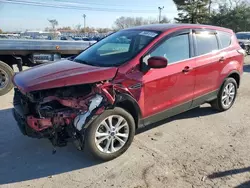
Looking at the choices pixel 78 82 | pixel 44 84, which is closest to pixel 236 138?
pixel 78 82

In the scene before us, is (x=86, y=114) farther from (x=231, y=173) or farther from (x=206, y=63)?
(x=206, y=63)

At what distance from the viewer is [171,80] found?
13.3 ft

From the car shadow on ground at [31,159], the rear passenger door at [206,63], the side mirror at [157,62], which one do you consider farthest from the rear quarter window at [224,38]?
the car shadow on ground at [31,159]

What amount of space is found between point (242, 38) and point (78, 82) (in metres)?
17.7

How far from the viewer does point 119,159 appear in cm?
361

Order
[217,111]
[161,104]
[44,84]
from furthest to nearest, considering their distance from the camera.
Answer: [217,111] < [161,104] < [44,84]

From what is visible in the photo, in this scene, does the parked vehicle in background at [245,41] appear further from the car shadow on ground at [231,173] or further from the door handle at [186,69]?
the car shadow on ground at [231,173]

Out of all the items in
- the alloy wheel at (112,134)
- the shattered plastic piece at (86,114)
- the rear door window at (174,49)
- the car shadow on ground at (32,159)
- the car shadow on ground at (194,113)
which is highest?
the rear door window at (174,49)

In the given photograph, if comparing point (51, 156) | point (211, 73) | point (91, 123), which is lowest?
point (51, 156)

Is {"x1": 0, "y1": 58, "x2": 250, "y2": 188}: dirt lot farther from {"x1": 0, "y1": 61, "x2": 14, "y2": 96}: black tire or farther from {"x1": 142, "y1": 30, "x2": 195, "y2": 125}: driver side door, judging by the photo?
{"x1": 0, "y1": 61, "x2": 14, "y2": 96}: black tire

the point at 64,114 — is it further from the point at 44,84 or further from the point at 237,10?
the point at 237,10

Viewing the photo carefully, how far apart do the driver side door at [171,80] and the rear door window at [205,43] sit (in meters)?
0.22

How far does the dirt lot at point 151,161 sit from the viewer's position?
3.12m

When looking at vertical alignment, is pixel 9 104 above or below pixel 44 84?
below
